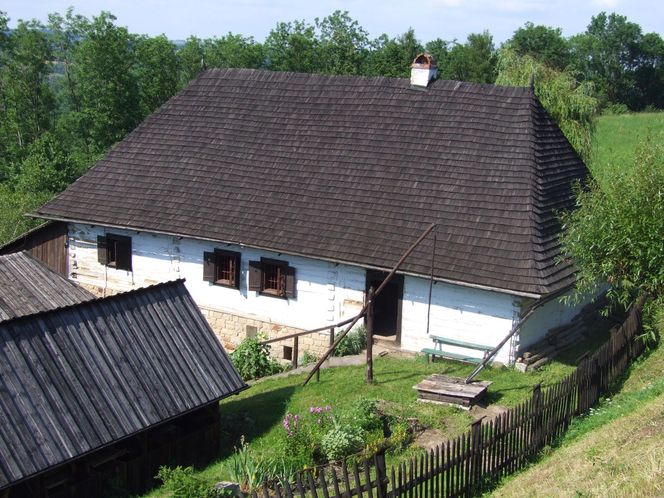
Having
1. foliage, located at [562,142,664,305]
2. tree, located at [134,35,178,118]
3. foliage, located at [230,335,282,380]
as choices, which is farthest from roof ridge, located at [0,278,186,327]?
tree, located at [134,35,178,118]

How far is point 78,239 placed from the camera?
76.9 feet

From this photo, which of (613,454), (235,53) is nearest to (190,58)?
(235,53)

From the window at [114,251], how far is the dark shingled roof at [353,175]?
730 mm

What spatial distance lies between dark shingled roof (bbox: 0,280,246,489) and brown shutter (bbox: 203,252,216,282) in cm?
675

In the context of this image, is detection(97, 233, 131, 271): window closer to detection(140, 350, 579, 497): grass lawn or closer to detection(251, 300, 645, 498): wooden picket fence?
detection(140, 350, 579, 497): grass lawn

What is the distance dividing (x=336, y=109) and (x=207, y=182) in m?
4.09

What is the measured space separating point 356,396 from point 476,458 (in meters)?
4.69

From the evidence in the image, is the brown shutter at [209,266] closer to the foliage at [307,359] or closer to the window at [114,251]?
the window at [114,251]

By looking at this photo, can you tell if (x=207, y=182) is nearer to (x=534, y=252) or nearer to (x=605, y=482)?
(x=534, y=252)

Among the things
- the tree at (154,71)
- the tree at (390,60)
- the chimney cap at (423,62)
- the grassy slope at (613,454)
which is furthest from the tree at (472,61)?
the grassy slope at (613,454)

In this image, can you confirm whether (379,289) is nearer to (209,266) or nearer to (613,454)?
(209,266)

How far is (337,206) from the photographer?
66.8 feet

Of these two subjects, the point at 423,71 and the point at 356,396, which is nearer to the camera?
the point at 356,396

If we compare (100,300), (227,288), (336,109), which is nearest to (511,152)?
(336,109)
